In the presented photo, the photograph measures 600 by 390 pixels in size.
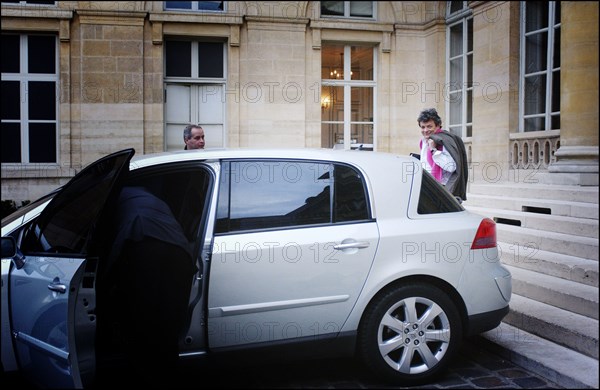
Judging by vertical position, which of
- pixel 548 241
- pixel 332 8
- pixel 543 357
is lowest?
pixel 543 357

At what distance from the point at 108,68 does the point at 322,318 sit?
921 cm

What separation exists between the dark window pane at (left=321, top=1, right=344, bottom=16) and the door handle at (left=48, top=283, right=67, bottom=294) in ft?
34.7

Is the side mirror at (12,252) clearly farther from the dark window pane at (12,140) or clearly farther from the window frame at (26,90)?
the dark window pane at (12,140)

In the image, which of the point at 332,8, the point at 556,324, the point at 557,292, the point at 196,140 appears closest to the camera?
the point at 556,324

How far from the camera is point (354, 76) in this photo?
13523 millimetres

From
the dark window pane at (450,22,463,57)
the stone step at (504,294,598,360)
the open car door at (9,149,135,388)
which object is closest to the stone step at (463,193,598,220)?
the stone step at (504,294,598,360)

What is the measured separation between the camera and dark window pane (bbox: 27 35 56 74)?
1220cm

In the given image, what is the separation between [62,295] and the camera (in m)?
3.65

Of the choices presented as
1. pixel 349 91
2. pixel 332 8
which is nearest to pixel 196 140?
pixel 349 91

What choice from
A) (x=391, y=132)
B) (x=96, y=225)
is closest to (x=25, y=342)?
(x=96, y=225)

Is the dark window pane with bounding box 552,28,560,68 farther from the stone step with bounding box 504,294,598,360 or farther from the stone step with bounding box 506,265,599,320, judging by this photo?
the stone step with bounding box 504,294,598,360

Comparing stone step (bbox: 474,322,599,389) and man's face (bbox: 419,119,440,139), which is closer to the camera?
stone step (bbox: 474,322,599,389)

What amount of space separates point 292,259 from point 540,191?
17.3 ft

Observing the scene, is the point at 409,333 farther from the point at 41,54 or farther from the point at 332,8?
the point at 41,54
